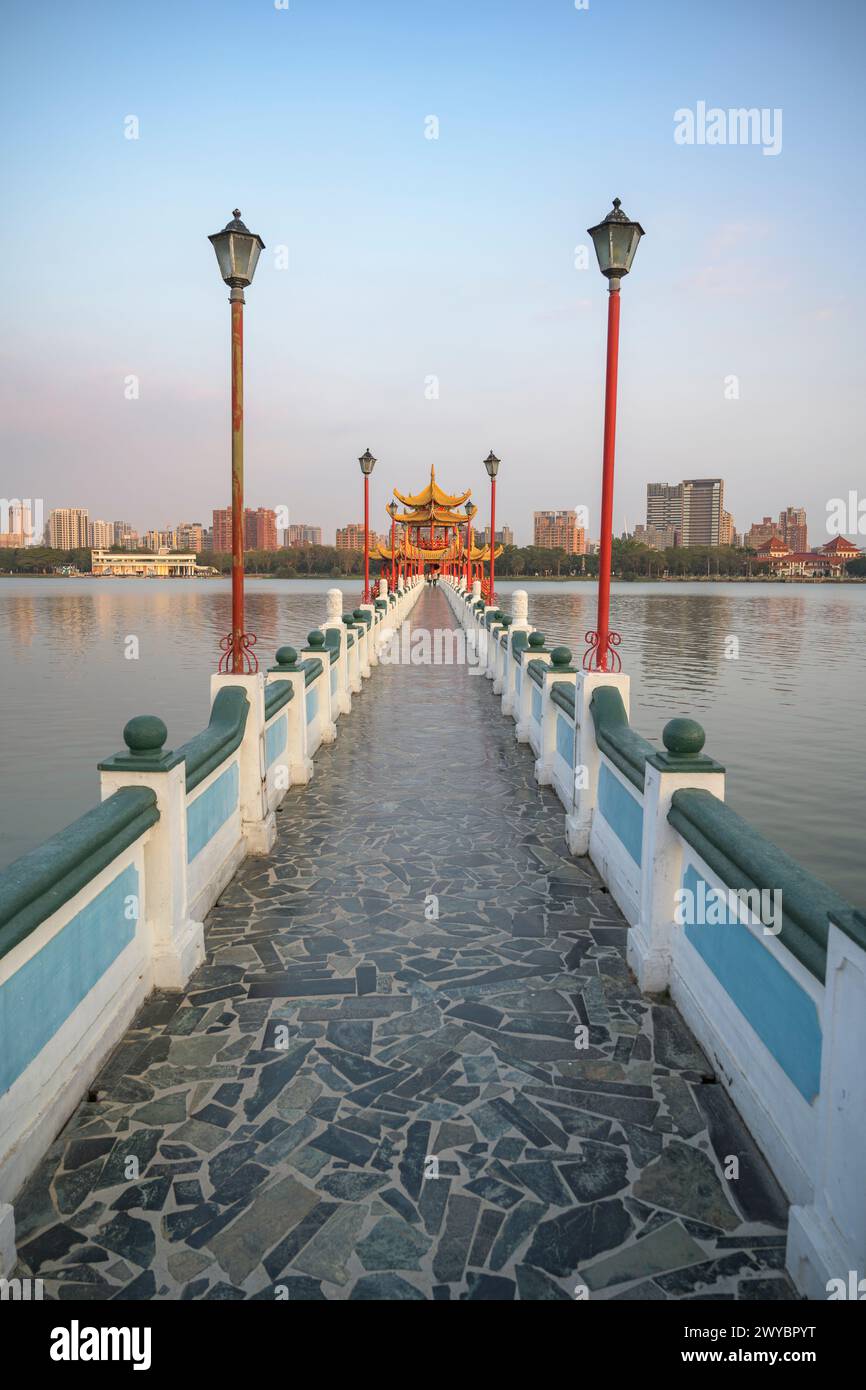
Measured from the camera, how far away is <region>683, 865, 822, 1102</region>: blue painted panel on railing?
3342 mm

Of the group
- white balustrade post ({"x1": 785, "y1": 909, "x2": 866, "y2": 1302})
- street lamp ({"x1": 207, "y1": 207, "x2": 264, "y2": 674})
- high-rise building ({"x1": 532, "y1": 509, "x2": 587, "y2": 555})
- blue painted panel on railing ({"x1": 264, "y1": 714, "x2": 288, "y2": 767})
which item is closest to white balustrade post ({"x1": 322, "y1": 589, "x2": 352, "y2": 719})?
blue painted panel on railing ({"x1": 264, "y1": 714, "x2": 288, "y2": 767})

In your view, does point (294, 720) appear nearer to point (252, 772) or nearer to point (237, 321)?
point (252, 772)

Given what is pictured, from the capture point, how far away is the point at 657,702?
2842 cm

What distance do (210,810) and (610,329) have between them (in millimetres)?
5223

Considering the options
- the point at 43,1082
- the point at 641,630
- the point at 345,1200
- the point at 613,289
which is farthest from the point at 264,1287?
the point at 641,630

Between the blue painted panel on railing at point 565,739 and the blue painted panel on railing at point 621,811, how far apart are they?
1374 mm

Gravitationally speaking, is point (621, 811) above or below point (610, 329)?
below

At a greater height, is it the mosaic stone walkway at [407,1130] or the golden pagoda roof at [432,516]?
the golden pagoda roof at [432,516]

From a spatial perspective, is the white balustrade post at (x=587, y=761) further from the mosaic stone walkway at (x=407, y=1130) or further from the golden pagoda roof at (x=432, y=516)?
the golden pagoda roof at (x=432, y=516)

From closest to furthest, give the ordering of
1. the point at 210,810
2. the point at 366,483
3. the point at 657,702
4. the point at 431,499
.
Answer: the point at 210,810 → the point at 366,483 → the point at 657,702 → the point at 431,499

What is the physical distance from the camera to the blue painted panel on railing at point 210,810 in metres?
6.00

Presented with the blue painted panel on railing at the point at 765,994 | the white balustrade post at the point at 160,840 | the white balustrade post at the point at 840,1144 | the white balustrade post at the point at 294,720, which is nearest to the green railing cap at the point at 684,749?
the blue painted panel on railing at the point at 765,994

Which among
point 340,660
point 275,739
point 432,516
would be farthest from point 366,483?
point 432,516

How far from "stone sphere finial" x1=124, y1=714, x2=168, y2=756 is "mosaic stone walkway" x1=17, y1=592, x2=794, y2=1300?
150 centimetres
